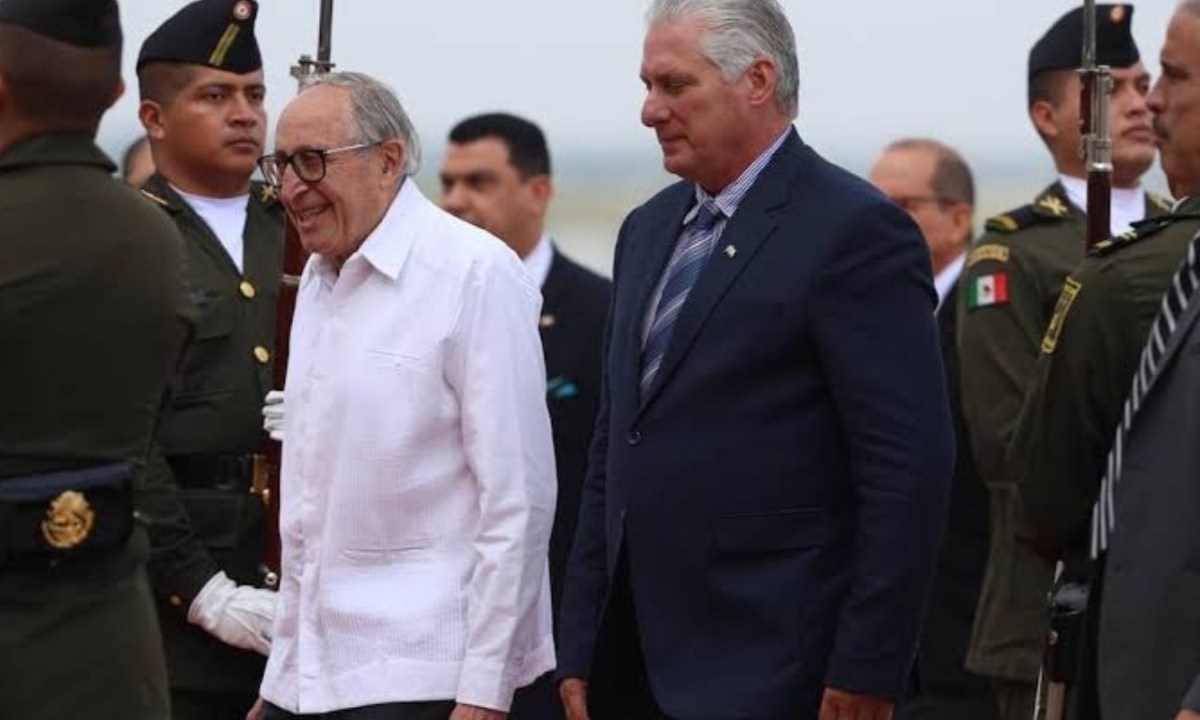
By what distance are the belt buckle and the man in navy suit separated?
0.98 meters

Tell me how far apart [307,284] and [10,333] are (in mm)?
1064

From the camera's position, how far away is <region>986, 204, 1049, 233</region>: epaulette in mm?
7203

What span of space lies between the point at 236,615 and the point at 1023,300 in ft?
6.73

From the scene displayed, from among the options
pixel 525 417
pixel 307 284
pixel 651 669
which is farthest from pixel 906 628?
pixel 307 284

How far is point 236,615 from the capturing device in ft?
20.3

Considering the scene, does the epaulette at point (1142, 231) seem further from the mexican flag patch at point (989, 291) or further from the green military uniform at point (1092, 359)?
the mexican flag patch at point (989, 291)

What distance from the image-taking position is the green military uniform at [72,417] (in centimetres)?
468

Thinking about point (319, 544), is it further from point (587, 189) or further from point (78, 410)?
point (587, 189)

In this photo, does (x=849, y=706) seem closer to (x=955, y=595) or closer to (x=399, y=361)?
(x=399, y=361)

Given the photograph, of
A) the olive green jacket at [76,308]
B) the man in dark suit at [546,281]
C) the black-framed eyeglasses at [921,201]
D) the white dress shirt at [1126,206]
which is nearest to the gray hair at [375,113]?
the olive green jacket at [76,308]

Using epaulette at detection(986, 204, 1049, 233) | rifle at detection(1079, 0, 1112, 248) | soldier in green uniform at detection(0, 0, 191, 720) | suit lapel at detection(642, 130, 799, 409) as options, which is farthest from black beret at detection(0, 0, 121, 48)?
epaulette at detection(986, 204, 1049, 233)

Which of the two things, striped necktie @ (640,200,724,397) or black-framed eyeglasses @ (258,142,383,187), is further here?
black-framed eyeglasses @ (258,142,383,187)

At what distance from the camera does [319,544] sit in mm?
5422

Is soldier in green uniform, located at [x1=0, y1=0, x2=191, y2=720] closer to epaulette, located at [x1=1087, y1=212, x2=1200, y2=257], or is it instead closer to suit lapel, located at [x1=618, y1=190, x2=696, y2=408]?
suit lapel, located at [x1=618, y1=190, x2=696, y2=408]
